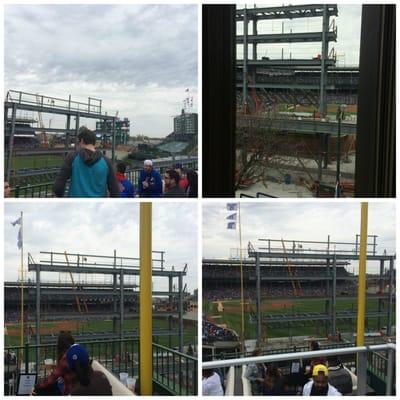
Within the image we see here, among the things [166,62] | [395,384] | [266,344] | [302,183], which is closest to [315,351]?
[266,344]

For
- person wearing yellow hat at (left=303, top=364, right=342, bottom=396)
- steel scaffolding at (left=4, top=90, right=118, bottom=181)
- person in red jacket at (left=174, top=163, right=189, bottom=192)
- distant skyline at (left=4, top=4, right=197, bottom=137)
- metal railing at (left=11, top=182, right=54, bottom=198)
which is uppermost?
distant skyline at (left=4, top=4, right=197, bottom=137)

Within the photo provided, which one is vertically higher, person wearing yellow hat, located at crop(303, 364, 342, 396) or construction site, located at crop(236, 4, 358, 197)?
construction site, located at crop(236, 4, 358, 197)

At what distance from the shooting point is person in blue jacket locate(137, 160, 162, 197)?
8.34 ft

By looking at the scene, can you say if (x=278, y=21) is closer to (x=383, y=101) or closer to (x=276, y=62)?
(x=276, y=62)

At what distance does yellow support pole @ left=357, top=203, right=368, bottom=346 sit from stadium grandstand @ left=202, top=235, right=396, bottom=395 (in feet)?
0.05

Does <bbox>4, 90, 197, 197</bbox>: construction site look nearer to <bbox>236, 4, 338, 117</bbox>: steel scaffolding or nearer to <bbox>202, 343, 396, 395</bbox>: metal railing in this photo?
<bbox>236, 4, 338, 117</bbox>: steel scaffolding

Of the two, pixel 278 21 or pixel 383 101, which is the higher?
pixel 278 21

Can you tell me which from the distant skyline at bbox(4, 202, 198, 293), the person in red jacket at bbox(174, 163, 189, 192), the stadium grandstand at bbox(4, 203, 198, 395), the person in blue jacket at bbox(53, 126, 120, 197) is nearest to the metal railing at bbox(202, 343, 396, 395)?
the stadium grandstand at bbox(4, 203, 198, 395)

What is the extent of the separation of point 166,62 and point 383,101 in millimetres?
1057

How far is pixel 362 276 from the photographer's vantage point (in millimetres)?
2576

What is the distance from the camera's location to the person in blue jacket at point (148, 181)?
8.34ft

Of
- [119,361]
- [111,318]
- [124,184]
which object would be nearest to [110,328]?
[111,318]

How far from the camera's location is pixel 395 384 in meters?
2.58

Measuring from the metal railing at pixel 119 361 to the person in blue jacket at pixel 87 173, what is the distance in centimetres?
72
